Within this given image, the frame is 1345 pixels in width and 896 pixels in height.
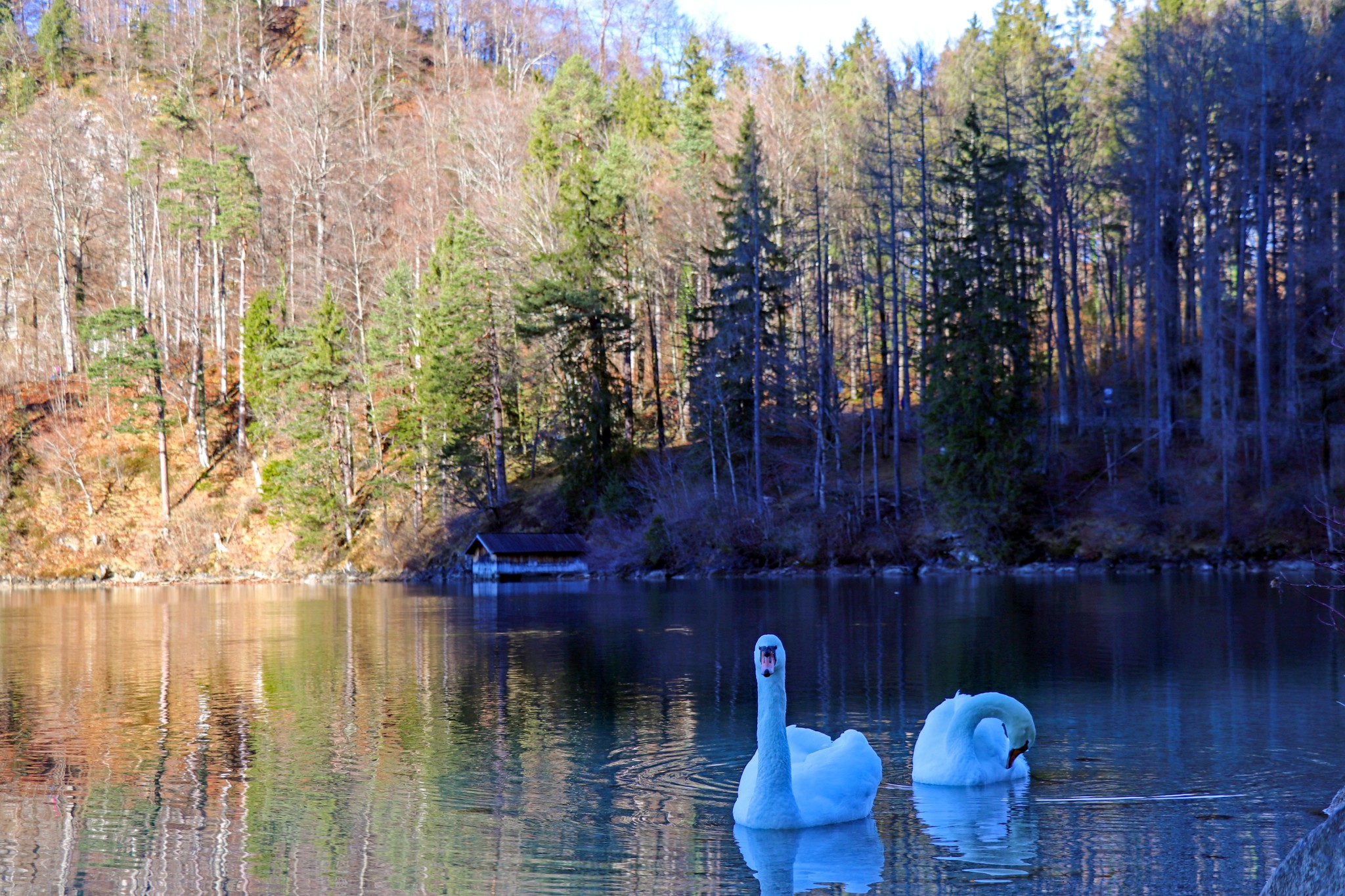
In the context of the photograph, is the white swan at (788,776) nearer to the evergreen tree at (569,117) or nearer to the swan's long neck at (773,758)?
the swan's long neck at (773,758)

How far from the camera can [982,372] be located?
132 feet

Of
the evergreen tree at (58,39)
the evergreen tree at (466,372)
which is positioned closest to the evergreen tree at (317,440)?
the evergreen tree at (466,372)

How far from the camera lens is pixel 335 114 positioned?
64.2 m

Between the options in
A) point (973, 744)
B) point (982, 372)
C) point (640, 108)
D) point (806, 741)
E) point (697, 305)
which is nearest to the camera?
point (806, 741)

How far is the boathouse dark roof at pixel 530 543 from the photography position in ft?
153

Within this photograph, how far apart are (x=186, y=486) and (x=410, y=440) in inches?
470

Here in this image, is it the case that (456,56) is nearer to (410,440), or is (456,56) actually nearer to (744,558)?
(410,440)

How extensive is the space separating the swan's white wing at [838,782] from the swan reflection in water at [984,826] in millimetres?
473

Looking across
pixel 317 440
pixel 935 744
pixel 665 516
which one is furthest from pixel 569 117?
pixel 935 744

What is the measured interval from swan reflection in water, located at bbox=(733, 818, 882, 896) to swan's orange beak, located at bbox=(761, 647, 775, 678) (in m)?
1.09

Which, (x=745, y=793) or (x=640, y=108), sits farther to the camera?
(x=640, y=108)

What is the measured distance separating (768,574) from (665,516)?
17.3 ft

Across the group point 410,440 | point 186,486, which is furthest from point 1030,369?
point 186,486

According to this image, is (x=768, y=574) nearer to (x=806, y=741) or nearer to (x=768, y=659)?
(x=806, y=741)
